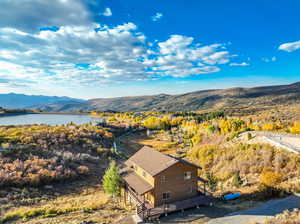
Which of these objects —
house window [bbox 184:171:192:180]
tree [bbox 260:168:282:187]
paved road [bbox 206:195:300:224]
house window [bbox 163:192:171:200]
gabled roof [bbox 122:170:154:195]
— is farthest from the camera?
tree [bbox 260:168:282:187]

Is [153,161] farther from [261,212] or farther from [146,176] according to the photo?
[261,212]

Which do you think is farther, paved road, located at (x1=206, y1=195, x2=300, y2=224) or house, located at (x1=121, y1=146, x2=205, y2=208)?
house, located at (x1=121, y1=146, x2=205, y2=208)

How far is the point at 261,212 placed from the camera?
15906 millimetres

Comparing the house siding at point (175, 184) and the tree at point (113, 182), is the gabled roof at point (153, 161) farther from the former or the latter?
the tree at point (113, 182)

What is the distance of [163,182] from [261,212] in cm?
834

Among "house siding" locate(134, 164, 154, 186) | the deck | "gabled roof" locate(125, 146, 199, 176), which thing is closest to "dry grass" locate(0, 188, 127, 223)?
the deck

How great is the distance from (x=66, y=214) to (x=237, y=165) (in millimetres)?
22171

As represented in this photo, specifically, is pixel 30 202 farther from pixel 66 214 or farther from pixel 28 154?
pixel 28 154

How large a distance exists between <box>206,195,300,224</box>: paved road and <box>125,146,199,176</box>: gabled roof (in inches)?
223

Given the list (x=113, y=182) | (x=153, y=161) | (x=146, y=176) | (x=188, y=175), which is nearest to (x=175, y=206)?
(x=188, y=175)

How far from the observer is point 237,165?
2744 cm

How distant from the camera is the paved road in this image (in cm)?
1481

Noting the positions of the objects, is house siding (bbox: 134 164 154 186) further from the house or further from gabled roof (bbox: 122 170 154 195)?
gabled roof (bbox: 122 170 154 195)

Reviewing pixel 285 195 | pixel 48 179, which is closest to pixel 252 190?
pixel 285 195
